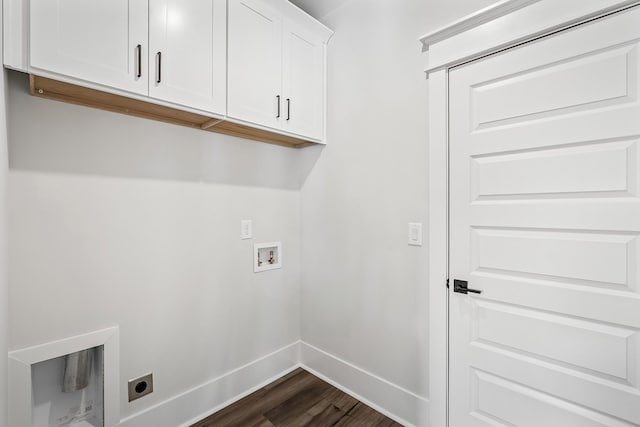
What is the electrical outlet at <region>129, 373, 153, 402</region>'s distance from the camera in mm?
1593

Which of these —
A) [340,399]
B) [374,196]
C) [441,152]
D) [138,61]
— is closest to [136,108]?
[138,61]

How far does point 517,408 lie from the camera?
1405mm

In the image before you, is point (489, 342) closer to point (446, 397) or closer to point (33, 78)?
point (446, 397)

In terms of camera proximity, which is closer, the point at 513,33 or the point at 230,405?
the point at 513,33

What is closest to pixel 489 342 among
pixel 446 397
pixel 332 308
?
pixel 446 397

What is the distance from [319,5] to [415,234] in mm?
1738

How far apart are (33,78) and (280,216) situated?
150 cm

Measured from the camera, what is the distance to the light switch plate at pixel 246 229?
206 cm

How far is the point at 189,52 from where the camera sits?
58.4 inches

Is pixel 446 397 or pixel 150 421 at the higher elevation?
pixel 446 397

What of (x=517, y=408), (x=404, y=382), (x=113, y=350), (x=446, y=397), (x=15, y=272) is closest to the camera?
(x=15, y=272)

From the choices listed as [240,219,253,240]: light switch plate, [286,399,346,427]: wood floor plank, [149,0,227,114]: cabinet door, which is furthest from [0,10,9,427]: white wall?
[286,399,346,427]: wood floor plank

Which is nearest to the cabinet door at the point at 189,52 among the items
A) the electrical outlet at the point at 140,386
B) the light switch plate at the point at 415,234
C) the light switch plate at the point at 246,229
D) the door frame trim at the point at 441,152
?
the light switch plate at the point at 246,229

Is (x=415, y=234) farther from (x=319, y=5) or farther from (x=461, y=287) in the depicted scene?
(x=319, y=5)
